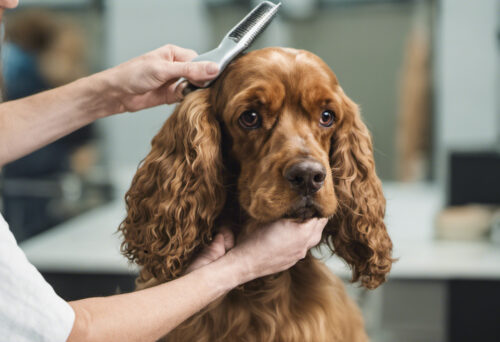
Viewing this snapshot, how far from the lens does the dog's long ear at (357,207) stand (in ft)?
4.33

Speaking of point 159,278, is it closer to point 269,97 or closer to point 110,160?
point 269,97

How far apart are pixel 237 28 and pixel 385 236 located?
626mm

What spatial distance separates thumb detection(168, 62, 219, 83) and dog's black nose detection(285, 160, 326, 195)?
277 millimetres

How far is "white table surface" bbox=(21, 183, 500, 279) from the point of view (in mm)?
2256

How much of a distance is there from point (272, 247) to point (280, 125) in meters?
0.28

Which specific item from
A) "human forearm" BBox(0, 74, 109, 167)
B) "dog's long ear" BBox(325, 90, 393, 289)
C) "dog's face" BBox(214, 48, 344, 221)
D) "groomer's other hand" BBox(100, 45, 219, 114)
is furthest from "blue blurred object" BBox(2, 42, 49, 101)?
"dog's long ear" BBox(325, 90, 393, 289)

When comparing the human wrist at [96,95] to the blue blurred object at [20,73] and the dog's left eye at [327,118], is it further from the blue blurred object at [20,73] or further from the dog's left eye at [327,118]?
the blue blurred object at [20,73]

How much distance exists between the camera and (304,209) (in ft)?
3.66

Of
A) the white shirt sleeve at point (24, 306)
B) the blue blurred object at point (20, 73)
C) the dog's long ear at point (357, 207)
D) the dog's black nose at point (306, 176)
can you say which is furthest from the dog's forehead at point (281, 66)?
the blue blurred object at point (20, 73)

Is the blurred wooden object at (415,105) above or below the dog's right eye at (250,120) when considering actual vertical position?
below

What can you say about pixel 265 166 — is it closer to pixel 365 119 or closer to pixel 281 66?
pixel 281 66

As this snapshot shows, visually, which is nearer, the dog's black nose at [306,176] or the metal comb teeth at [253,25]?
the dog's black nose at [306,176]

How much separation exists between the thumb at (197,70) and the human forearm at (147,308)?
0.41 meters

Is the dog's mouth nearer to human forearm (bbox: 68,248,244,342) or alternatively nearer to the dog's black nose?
the dog's black nose
